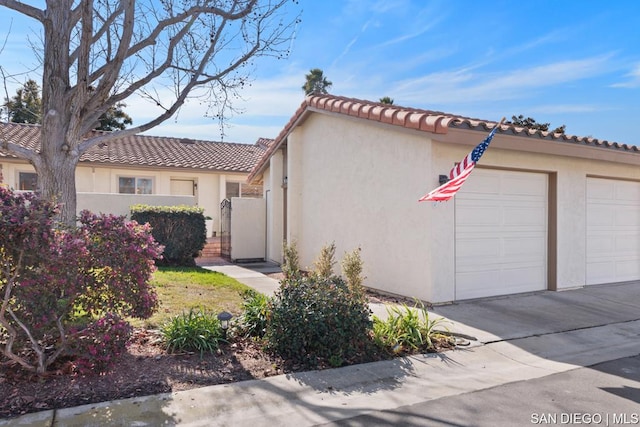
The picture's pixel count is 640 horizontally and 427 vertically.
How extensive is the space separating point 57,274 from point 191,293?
435cm

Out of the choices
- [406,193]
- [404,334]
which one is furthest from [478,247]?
[404,334]

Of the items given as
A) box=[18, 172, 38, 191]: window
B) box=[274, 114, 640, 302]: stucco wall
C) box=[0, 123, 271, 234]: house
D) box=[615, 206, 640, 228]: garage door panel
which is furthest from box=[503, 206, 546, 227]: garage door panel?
box=[18, 172, 38, 191]: window

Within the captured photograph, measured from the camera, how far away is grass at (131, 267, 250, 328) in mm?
6816

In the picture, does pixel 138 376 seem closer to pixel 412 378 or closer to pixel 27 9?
pixel 412 378

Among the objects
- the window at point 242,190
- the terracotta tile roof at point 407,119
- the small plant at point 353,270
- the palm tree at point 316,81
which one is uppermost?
the palm tree at point 316,81

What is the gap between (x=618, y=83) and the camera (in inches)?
502

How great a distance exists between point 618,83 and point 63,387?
15120mm

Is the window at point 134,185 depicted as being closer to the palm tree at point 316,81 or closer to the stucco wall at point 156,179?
the stucco wall at point 156,179

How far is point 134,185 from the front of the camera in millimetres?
17891

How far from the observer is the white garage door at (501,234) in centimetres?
847

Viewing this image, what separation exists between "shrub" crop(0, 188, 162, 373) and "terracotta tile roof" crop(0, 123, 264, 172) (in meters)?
12.2

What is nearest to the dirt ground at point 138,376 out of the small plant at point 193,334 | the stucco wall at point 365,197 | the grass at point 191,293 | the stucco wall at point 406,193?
the small plant at point 193,334

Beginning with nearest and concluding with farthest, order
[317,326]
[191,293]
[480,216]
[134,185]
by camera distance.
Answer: [317,326], [191,293], [480,216], [134,185]

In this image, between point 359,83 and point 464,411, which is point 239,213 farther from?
point 464,411
